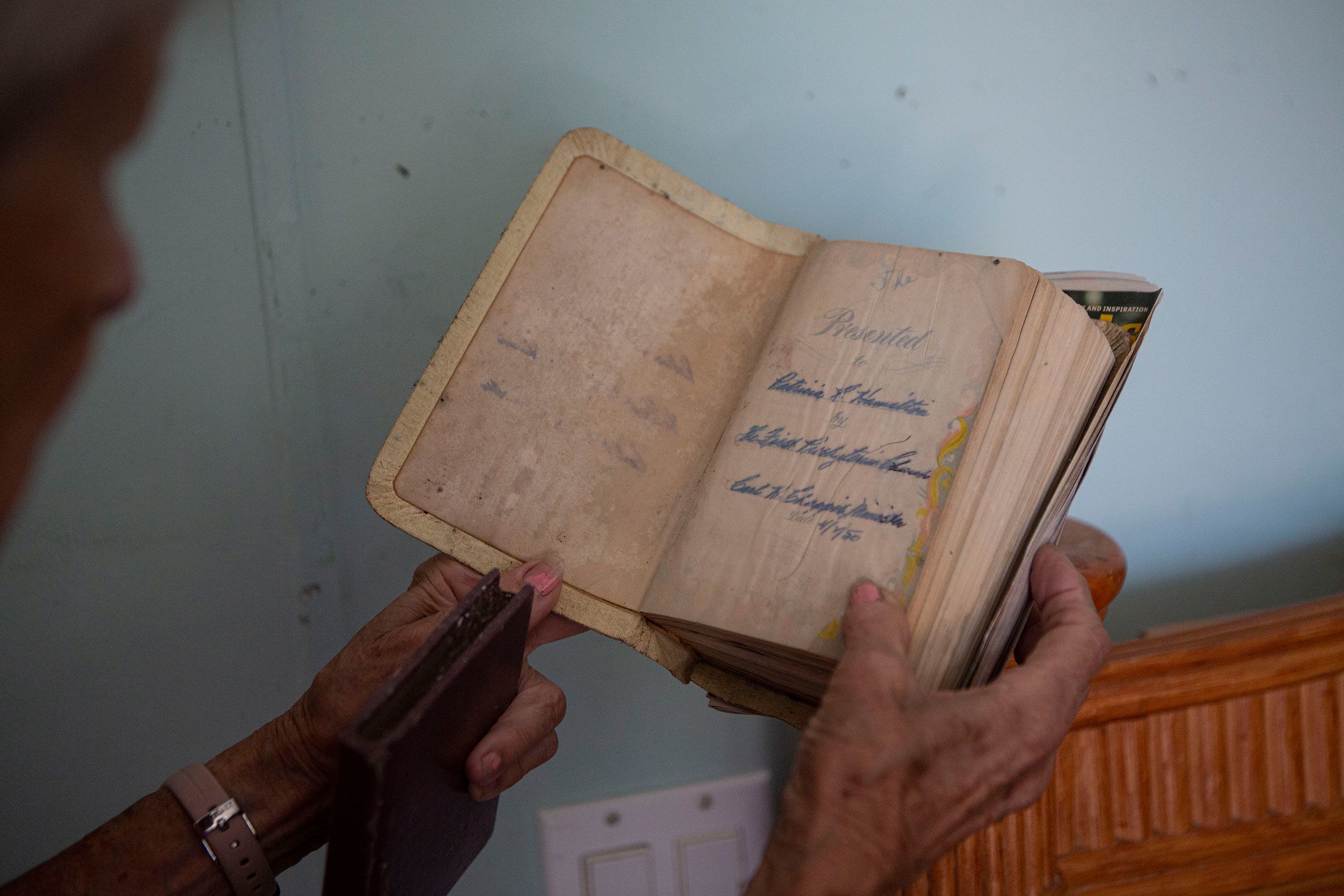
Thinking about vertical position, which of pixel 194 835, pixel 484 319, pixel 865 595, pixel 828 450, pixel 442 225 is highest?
pixel 442 225

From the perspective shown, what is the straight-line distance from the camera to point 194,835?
678 millimetres

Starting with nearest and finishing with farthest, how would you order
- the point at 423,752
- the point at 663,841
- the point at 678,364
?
the point at 423,752, the point at 678,364, the point at 663,841

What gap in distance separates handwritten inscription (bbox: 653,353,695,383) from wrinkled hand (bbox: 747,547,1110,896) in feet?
0.82

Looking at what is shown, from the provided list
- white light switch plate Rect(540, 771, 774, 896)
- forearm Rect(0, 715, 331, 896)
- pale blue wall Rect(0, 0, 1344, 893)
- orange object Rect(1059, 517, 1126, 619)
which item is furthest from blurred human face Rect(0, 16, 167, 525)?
orange object Rect(1059, 517, 1126, 619)

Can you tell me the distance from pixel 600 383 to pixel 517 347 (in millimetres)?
80

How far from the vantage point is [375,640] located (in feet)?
2.39

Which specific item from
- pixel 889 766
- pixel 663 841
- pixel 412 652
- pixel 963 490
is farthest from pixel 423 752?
pixel 663 841

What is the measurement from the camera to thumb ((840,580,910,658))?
51cm

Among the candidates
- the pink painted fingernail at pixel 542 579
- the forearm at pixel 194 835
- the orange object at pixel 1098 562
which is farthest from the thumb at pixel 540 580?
A: the orange object at pixel 1098 562

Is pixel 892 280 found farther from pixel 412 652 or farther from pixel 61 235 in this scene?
pixel 61 235

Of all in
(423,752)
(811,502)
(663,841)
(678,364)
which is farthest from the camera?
(663,841)

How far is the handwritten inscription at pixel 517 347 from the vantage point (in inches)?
27.0

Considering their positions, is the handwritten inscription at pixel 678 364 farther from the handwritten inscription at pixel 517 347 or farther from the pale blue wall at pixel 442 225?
the pale blue wall at pixel 442 225

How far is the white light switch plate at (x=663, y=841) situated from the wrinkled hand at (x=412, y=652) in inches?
15.6
